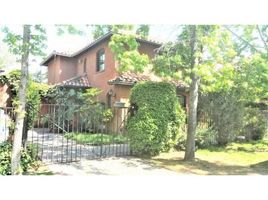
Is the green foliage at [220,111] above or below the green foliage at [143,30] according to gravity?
below

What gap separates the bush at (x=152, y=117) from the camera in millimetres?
5844

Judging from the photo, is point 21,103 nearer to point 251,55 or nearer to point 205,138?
point 251,55

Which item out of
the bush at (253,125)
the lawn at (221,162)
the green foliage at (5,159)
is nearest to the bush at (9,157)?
the green foliage at (5,159)

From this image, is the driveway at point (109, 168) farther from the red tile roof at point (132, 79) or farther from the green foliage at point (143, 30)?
the green foliage at point (143, 30)

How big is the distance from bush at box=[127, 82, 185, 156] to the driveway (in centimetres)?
41

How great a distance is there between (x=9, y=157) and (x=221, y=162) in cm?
389

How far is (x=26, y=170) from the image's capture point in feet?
15.1

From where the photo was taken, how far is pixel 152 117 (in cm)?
589

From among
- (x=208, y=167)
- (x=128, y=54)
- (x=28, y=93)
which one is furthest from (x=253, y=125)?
(x=28, y=93)

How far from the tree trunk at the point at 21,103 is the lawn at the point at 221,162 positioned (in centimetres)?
251

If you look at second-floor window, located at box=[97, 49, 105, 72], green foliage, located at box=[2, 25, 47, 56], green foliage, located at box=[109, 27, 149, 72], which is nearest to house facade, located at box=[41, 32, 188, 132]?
second-floor window, located at box=[97, 49, 105, 72]

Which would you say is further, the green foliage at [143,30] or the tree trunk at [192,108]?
the tree trunk at [192,108]

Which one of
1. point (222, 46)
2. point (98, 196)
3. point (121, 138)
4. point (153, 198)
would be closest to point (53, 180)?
point (98, 196)

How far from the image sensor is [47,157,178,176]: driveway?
16.1ft
